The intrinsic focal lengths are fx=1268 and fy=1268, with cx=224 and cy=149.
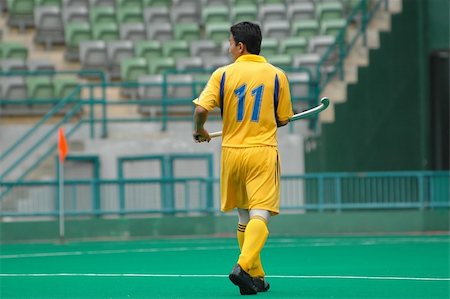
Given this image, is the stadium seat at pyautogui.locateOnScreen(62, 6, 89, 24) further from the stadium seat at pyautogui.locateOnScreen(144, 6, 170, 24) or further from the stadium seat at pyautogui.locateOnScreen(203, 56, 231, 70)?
the stadium seat at pyautogui.locateOnScreen(203, 56, 231, 70)

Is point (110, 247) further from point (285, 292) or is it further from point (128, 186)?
point (285, 292)

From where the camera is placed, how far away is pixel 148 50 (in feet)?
97.3

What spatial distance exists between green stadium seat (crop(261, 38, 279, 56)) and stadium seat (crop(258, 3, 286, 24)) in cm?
145

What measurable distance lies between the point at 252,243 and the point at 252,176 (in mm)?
630

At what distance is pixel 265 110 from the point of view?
10852 millimetres

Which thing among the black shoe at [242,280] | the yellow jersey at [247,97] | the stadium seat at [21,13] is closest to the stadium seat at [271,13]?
the stadium seat at [21,13]

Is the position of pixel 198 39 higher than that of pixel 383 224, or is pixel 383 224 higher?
pixel 198 39

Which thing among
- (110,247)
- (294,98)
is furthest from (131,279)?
(294,98)

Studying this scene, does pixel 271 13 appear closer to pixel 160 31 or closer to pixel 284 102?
pixel 160 31

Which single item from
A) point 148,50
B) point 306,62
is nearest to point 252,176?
point 306,62

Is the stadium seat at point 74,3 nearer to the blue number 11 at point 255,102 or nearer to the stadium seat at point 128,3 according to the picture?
the stadium seat at point 128,3

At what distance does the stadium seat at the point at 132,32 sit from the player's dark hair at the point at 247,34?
20034 millimetres

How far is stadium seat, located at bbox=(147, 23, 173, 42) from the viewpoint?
30.8 metres

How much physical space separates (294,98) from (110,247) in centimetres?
791
